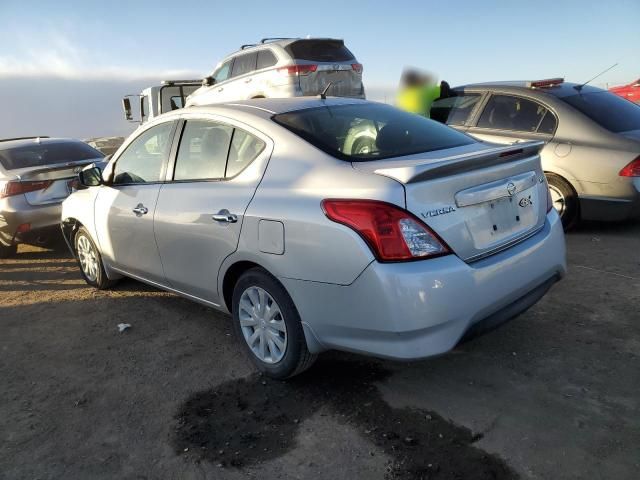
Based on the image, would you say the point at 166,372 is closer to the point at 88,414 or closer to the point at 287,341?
the point at 88,414

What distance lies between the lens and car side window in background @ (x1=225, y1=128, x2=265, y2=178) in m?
3.15

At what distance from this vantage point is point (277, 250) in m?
2.80

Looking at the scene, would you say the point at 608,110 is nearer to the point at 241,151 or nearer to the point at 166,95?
the point at 241,151

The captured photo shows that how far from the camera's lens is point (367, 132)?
3.26 m

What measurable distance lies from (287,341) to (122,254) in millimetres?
1996

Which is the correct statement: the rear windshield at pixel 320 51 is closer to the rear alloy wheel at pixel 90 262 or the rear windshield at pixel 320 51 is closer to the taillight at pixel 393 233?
the rear alloy wheel at pixel 90 262

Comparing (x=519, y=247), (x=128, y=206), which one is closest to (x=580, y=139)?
(x=519, y=247)

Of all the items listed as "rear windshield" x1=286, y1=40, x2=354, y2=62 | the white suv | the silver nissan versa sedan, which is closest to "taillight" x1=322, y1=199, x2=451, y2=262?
A: the silver nissan versa sedan

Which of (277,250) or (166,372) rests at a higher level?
(277,250)

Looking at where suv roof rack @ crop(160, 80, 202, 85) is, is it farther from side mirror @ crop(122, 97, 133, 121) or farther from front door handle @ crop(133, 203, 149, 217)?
front door handle @ crop(133, 203, 149, 217)

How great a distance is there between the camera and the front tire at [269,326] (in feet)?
9.50

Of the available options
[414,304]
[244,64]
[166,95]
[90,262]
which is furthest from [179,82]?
[414,304]

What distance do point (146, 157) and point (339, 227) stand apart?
2148 millimetres

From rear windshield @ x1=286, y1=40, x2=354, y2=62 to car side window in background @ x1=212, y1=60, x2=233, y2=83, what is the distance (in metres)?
2.02
